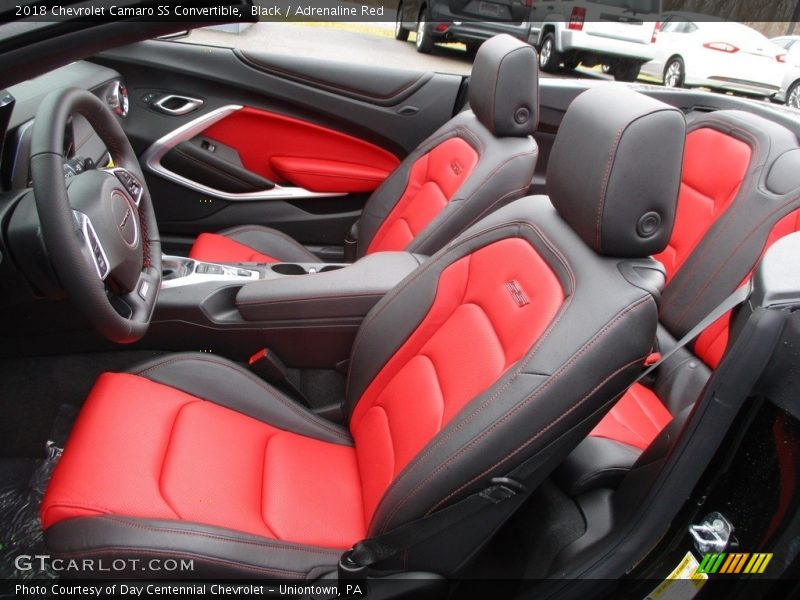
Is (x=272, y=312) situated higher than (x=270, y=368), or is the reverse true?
(x=272, y=312)

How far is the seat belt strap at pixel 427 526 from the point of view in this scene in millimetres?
1006

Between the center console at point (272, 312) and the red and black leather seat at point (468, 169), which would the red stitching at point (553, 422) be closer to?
the center console at point (272, 312)

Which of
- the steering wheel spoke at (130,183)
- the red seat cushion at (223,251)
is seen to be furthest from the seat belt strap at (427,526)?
the red seat cushion at (223,251)

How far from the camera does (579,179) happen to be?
107cm

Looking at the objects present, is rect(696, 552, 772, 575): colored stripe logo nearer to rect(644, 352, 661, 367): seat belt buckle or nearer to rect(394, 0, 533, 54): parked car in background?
rect(644, 352, 661, 367): seat belt buckle

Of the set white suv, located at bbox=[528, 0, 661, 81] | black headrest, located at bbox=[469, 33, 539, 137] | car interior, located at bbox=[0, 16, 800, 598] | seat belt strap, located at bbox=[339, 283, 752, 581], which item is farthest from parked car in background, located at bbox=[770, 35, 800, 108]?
seat belt strap, located at bbox=[339, 283, 752, 581]

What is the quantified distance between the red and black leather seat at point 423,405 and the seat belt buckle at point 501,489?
15 millimetres

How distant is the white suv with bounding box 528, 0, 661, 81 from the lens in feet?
7.75

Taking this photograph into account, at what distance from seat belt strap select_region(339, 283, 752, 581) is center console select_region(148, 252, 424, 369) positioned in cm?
67

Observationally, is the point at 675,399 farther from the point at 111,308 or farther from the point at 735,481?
the point at 111,308

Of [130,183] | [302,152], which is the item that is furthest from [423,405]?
[302,152]

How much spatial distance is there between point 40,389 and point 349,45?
5.88 ft

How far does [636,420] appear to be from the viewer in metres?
1.56

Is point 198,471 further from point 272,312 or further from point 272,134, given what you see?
point 272,134
